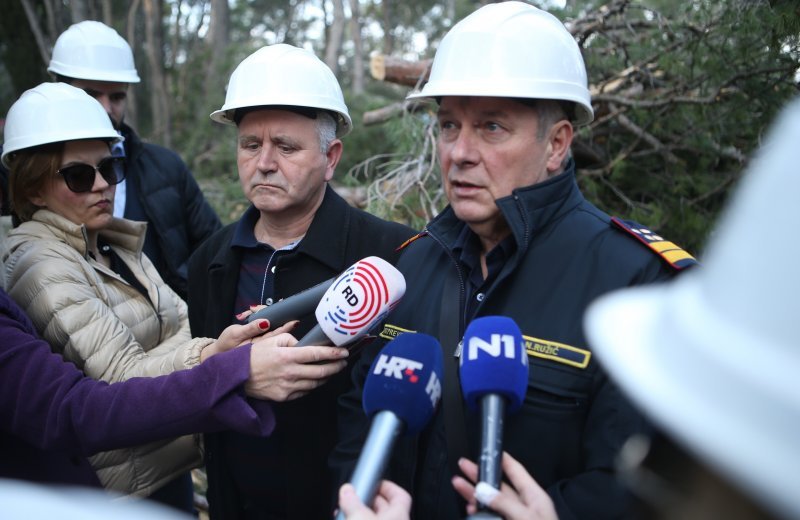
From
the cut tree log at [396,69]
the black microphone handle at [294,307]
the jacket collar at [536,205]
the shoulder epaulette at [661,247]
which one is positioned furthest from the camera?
the cut tree log at [396,69]

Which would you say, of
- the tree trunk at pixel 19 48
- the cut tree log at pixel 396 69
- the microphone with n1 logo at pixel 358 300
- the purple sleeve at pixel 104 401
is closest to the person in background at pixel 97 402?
the purple sleeve at pixel 104 401

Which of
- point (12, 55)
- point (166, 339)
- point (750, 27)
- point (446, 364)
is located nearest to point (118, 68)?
point (166, 339)

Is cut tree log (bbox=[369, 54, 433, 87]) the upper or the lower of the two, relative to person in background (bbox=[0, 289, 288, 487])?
upper

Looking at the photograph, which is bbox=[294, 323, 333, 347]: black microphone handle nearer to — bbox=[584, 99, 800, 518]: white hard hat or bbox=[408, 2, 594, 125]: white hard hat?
bbox=[408, 2, 594, 125]: white hard hat

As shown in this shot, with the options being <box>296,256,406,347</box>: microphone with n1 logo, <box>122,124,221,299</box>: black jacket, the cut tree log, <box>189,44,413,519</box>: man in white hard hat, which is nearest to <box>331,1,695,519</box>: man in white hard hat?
<box>296,256,406,347</box>: microphone with n1 logo

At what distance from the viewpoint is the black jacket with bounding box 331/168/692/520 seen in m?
1.80

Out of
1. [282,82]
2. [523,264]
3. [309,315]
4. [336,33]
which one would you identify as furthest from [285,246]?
[336,33]

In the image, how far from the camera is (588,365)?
1.87 m

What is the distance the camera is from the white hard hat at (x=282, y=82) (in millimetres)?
2869

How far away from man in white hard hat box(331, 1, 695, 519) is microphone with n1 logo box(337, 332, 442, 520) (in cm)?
22

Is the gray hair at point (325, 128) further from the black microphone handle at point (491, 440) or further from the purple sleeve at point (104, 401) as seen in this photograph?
the black microphone handle at point (491, 440)

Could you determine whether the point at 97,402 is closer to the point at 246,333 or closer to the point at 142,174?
the point at 246,333

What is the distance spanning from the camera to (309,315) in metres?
2.64

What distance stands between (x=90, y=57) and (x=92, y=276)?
2254 millimetres
